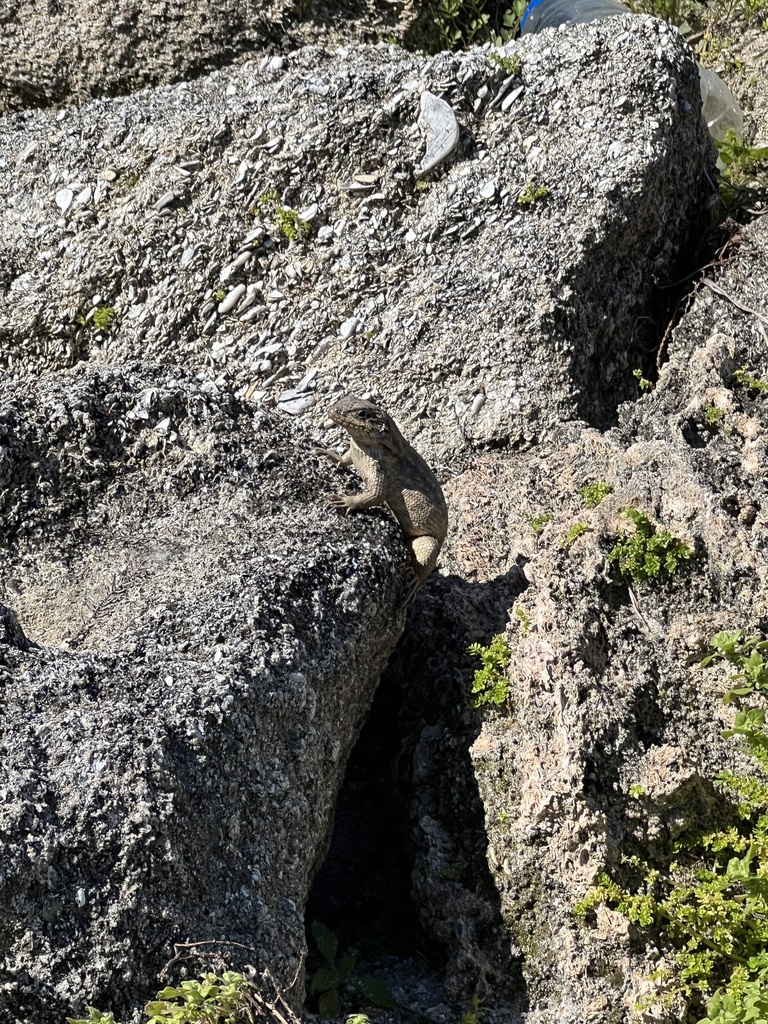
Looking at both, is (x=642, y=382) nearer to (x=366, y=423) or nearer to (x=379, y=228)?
(x=379, y=228)

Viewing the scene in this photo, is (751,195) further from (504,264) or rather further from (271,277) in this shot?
(271,277)

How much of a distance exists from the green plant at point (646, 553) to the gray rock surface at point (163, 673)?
941 mm

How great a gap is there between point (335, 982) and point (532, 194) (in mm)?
4752

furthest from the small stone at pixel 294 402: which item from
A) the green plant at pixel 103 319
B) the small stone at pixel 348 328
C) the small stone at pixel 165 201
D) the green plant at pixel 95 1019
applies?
the green plant at pixel 95 1019

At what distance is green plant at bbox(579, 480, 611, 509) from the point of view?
5492 mm

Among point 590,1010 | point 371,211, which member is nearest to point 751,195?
point 371,211

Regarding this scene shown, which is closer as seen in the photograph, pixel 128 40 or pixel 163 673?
pixel 163 673

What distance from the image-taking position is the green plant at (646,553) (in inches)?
200

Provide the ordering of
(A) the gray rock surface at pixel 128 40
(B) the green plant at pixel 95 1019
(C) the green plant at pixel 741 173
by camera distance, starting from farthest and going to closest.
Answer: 1. (A) the gray rock surface at pixel 128 40
2. (C) the green plant at pixel 741 173
3. (B) the green plant at pixel 95 1019

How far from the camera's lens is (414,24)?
938cm

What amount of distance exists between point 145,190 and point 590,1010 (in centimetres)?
544

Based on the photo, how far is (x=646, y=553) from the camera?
5.09 metres

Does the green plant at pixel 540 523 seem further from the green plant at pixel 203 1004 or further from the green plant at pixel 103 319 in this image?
the green plant at pixel 103 319

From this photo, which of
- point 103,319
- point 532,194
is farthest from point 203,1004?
point 532,194
